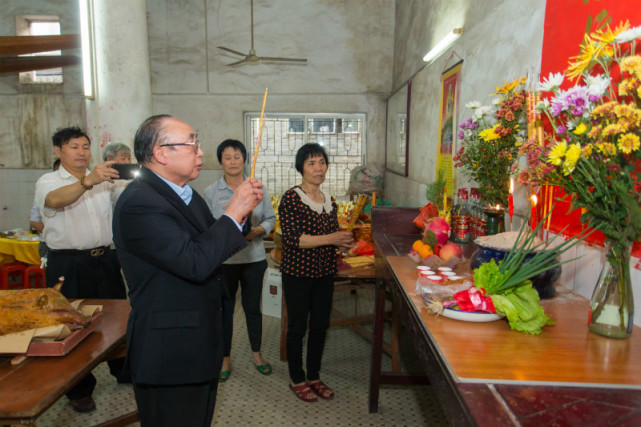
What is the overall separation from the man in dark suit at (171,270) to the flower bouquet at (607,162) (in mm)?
1086

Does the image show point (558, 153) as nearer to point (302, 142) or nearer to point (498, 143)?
point (498, 143)

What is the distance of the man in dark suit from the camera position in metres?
1.54

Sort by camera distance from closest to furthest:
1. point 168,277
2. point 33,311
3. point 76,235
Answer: point 168,277 → point 33,311 → point 76,235

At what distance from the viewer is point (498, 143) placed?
2316mm

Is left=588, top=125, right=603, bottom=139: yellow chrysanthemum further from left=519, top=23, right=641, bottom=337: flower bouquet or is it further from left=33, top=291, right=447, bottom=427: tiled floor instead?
left=33, top=291, right=447, bottom=427: tiled floor

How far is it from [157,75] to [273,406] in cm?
698

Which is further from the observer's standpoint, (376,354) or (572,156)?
(376,354)

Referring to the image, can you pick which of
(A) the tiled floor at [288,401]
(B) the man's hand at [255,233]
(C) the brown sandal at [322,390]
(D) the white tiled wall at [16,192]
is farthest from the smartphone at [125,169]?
(D) the white tiled wall at [16,192]

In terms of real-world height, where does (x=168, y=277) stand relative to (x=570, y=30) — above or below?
below

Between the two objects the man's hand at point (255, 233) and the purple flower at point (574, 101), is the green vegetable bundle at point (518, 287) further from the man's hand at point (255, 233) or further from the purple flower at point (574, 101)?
the man's hand at point (255, 233)

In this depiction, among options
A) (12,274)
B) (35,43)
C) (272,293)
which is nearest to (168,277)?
(272,293)

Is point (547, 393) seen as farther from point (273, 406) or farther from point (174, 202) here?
point (273, 406)

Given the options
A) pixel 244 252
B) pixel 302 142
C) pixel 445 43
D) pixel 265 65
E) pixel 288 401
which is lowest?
pixel 288 401

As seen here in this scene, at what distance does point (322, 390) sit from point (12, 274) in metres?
4.15
